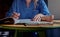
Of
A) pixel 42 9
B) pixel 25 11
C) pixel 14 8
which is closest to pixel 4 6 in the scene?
pixel 14 8

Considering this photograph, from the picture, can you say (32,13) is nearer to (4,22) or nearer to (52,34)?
(52,34)

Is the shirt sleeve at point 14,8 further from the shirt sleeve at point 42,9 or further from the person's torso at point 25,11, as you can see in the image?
the shirt sleeve at point 42,9

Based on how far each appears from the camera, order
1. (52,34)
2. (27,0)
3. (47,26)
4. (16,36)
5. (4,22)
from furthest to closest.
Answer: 1. (52,34)
2. (27,0)
3. (16,36)
4. (4,22)
5. (47,26)

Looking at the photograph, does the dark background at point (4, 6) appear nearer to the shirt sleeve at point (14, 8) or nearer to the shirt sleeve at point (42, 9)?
the shirt sleeve at point (14, 8)

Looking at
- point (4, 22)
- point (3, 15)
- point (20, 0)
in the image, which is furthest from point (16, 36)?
point (20, 0)

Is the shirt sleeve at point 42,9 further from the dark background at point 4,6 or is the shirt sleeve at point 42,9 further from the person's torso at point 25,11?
the dark background at point 4,6

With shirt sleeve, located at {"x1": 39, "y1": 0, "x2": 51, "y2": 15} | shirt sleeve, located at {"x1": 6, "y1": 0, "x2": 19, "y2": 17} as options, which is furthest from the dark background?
shirt sleeve, located at {"x1": 39, "y1": 0, "x2": 51, "y2": 15}

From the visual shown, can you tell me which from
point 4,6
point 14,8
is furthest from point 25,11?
point 4,6

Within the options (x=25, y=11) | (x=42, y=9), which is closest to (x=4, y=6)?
(x=25, y=11)

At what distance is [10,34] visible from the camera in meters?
1.40

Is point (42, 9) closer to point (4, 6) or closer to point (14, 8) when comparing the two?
point (14, 8)

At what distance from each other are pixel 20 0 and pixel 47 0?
1.20 ft

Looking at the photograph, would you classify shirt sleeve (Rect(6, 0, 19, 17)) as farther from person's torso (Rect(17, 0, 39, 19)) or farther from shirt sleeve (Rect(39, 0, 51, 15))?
shirt sleeve (Rect(39, 0, 51, 15))

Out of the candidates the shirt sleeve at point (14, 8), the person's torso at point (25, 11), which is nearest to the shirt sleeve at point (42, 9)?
the person's torso at point (25, 11)
